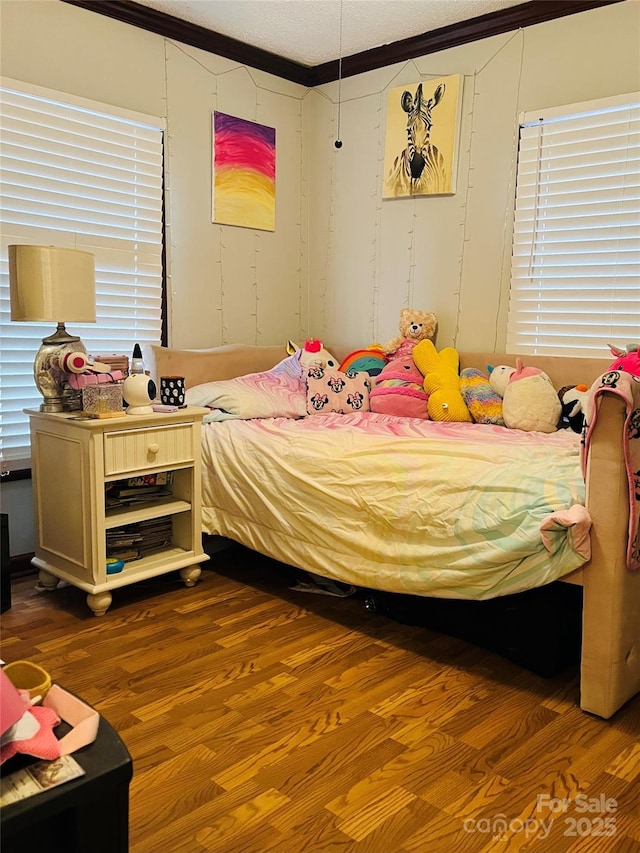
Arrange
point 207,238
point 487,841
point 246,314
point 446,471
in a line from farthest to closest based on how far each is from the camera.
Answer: point 246,314 < point 207,238 < point 446,471 < point 487,841

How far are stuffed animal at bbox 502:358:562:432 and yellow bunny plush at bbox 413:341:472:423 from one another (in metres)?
0.21

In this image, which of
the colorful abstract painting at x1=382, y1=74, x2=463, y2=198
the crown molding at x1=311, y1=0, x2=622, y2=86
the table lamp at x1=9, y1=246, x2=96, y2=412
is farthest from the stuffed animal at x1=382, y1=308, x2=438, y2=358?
the table lamp at x1=9, y1=246, x2=96, y2=412

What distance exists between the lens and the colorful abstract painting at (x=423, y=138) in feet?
10.9

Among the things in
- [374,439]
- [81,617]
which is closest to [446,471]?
[374,439]

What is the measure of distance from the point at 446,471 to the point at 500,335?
130cm

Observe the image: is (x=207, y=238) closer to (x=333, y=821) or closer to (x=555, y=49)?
(x=555, y=49)

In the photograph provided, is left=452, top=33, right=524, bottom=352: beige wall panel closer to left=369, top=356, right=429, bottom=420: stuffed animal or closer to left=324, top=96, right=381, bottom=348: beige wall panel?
left=369, top=356, right=429, bottom=420: stuffed animal

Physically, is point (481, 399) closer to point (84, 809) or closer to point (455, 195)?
point (455, 195)

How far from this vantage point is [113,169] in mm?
3088

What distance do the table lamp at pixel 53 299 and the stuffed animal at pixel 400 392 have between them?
1316mm

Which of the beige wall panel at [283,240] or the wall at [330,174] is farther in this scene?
the beige wall panel at [283,240]

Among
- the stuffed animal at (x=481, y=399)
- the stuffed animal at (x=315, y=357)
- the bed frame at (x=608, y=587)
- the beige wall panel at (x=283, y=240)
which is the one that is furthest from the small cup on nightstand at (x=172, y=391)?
the bed frame at (x=608, y=587)

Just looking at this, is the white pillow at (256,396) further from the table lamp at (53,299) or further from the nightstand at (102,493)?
the table lamp at (53,299)

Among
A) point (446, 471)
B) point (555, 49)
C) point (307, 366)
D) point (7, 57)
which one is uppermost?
point (555, 49)
